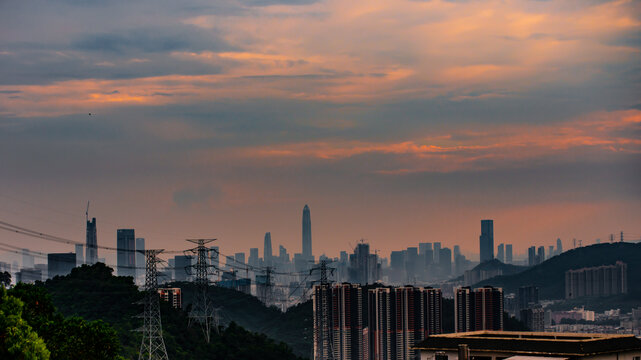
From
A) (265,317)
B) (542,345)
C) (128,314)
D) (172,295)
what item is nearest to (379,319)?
(265,317)

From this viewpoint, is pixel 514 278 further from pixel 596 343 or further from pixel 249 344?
pixel 596 343

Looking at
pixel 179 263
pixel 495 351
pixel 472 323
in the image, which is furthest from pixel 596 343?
pixel 179 263

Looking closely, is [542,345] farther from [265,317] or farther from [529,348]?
[265,317]

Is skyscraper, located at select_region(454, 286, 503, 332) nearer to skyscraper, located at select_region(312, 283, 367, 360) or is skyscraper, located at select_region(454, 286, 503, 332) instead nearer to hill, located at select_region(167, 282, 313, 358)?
skyscraper, located at select_region(312, 283, 367, 360)

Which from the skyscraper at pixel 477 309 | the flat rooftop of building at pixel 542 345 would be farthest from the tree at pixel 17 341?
the skyscraper at pixel 477 309

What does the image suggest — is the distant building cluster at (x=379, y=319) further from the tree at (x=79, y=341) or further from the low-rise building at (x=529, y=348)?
the low-rise building at (x=529, y=348)

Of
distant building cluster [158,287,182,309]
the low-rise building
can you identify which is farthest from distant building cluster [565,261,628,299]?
the low-rise building

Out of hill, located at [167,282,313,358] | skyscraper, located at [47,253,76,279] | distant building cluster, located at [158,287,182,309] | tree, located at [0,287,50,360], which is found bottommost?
hill, located at [167,282,313,358]

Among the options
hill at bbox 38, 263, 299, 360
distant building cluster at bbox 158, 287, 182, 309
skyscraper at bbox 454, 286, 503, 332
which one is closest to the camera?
hill at bbox 38, 263, 299, 360
